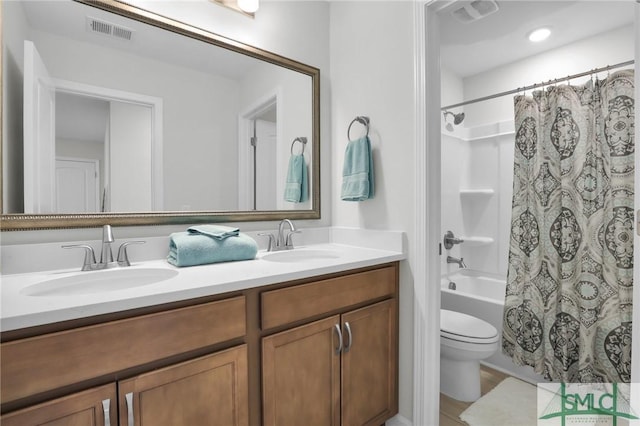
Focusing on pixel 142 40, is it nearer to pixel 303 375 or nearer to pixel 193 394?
pixel 193 394

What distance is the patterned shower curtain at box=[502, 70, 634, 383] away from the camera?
1785 mm

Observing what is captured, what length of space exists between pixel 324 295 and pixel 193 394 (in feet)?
1.79

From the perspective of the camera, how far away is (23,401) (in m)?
0.72

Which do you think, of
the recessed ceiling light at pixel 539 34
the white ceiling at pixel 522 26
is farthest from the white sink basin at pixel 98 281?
the recessed ceiling light at pixel 539 34

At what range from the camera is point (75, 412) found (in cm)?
77

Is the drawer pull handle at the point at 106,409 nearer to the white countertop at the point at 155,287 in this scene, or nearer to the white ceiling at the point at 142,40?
the white countertop at the point at 155,287

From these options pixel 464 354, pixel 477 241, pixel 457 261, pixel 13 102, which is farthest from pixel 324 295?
pixel 477 241

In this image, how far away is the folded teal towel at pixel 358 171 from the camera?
1664mm

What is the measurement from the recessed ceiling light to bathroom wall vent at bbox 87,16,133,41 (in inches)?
99.9

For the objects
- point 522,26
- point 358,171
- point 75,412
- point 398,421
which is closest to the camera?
point 75,412

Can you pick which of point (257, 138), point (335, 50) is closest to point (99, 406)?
point (257, 138)

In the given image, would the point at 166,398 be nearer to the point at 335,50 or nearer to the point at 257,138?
the point at 257,138

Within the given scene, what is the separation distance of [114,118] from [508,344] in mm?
2621

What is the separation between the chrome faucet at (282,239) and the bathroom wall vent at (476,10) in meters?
1.47
